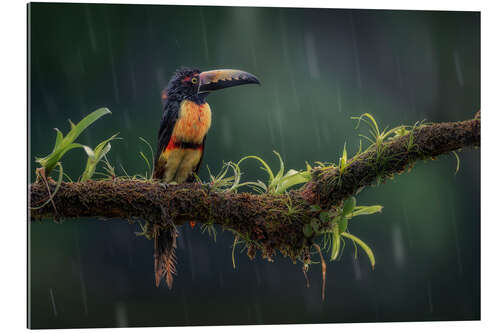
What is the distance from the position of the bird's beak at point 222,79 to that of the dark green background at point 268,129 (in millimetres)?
415

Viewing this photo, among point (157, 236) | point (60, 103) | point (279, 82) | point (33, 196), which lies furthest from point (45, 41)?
point (279, 82)

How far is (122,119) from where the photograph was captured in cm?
374

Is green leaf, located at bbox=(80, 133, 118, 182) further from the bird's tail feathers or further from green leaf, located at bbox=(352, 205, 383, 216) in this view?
green leaf, located at bbox=(352, 205, 383, 216)

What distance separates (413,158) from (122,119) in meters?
1.93

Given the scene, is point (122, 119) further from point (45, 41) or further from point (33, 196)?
point (33, 196)

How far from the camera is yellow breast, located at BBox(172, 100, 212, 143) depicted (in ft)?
10.6

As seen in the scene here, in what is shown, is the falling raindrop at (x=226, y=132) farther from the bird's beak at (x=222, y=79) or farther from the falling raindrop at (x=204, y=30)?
the bird's beak at (x=222, y=79)

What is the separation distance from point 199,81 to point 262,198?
865 mm

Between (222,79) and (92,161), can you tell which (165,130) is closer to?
(222,79)

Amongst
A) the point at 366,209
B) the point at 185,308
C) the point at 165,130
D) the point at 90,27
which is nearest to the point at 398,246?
the point at 366,209

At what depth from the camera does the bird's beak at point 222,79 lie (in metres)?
3.30

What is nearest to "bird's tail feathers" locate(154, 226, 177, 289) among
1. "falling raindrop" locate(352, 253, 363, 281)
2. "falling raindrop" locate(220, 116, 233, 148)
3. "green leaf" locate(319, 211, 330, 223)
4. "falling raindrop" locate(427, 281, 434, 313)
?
"green leaf" locate(319, 211, 330, 223)

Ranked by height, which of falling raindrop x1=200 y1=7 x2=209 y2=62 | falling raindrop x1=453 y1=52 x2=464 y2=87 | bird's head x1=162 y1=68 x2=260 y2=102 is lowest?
bird's head x1=162 y1=68 x2=260 y2=102

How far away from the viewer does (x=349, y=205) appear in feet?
9.20
